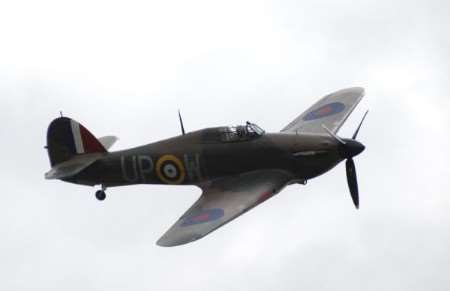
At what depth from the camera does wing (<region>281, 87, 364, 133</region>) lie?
3869 cm

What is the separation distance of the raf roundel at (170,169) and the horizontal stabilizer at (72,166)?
239cm

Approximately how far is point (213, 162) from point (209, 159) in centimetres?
16

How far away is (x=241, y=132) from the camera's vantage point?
34.4 m

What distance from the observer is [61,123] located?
37.1 m

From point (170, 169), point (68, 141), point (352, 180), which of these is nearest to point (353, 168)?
point (352, 180)

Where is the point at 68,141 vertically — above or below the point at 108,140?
above

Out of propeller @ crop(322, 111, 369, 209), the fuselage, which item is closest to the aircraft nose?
propeller @ crop(322, 111, 369, 209)

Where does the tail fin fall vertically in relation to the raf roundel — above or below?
above

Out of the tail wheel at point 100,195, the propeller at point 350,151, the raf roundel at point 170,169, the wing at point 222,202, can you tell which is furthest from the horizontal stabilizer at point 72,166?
the propeller at point 350,151

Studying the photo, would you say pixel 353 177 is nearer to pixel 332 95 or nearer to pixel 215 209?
pixel 215 209

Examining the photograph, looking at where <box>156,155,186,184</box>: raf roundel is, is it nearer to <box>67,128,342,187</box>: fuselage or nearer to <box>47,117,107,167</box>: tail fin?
<box>67,128,342,187</box>: fuselage

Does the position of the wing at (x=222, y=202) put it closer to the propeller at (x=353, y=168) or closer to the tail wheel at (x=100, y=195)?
the propeller at (x=353, y=168)

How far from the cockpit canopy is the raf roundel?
174cm

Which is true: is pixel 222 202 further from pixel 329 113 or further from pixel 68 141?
pixel 329 113
